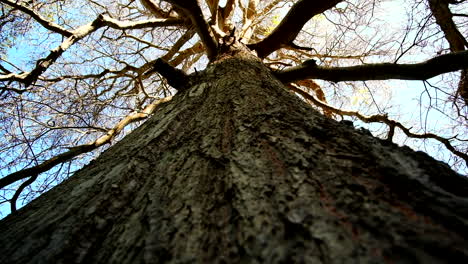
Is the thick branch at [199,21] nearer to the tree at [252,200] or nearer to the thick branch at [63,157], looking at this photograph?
the thick branch at [63,157]

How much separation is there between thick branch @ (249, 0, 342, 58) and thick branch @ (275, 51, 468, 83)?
60cm

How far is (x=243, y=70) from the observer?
66.6 inches

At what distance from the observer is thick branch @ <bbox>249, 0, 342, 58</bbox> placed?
2465mm

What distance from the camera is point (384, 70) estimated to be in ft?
6.29

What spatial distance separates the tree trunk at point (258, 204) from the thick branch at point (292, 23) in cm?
194

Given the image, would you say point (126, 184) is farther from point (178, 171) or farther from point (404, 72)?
point (404, 72)

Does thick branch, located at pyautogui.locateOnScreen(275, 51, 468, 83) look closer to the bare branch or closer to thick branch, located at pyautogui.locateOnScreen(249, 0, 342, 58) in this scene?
thick branch, located at pyautogui.locateOnScreen(249, 0, 342, 58)

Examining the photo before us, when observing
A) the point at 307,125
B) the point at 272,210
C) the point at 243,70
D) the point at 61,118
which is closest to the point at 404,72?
the point at 243,70

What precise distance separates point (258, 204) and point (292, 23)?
8.43 feet

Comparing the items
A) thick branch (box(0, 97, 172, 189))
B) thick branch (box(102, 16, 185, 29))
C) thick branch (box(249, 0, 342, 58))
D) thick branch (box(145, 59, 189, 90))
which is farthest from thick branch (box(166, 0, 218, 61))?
thick branch (box(102, 16, 185, 29))

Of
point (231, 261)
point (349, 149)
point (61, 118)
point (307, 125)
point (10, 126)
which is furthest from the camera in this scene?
A: point (61, 118)

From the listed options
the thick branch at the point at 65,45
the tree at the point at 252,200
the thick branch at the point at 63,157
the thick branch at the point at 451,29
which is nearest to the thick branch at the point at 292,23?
the thick branch at the point at 451,29

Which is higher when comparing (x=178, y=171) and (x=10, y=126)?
(x=10, y=126)

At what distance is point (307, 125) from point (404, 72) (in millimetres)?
1415
